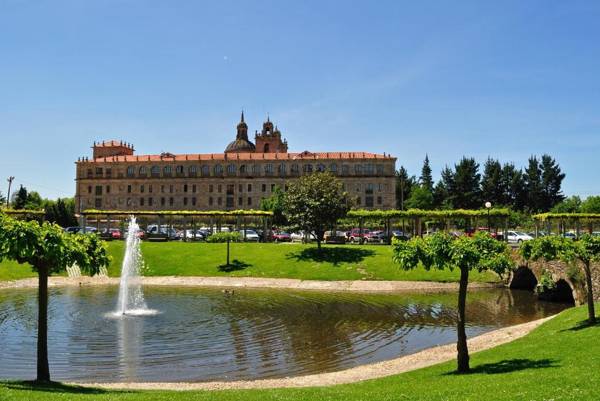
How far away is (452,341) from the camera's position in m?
25.0

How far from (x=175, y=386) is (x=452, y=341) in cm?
1410

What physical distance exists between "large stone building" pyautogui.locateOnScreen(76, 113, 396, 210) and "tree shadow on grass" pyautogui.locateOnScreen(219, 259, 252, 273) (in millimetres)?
65237

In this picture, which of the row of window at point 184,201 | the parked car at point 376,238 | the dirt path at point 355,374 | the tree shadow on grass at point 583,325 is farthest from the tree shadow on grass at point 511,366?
the row of window at point 184,201

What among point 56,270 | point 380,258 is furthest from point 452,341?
point 380,258

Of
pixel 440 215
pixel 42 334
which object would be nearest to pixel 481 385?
pixel 42 334

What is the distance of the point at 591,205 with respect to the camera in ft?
278

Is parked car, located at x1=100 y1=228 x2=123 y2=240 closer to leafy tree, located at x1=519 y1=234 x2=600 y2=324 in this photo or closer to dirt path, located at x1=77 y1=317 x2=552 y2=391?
dirt path, located at x1=77 y1=317 x2=552 y2=391

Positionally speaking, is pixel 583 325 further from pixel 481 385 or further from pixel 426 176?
pixel 426 176

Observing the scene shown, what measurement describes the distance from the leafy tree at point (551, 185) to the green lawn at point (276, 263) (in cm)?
7626

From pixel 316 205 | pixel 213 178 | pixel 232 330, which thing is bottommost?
pixel 232 330

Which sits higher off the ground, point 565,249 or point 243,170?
point 243,170

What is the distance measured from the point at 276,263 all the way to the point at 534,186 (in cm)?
8624

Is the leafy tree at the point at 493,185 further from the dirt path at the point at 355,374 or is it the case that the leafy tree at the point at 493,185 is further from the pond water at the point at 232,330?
the dirt path at the point at 355,374

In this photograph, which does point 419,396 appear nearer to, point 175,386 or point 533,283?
point 175,386
